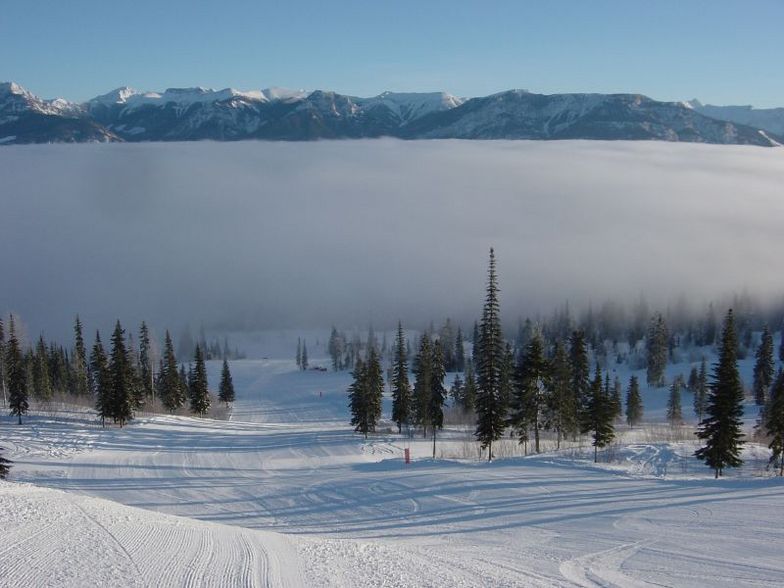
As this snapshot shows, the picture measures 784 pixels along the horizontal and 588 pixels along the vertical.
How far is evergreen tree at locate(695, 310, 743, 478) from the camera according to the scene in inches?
1336

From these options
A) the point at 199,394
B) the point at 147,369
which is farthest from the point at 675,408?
the point at 147,369

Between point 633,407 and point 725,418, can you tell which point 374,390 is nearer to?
point 725,418

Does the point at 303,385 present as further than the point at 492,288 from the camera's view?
Yes

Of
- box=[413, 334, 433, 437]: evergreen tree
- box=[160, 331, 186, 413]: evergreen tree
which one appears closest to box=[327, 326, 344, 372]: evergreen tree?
box=[160, 331, 186, 413]: evergreen tree

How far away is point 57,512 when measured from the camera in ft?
48.3

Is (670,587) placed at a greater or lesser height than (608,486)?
greater

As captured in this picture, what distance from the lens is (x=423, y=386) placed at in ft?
194

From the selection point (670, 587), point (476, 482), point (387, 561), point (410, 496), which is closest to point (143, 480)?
point (410, 496)

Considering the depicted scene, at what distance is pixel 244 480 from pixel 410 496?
11106 mm

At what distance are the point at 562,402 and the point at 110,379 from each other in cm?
4149

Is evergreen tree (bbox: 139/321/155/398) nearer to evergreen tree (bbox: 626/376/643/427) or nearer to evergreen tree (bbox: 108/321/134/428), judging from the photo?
evergreen tree (bbox: 108/321/134/428)

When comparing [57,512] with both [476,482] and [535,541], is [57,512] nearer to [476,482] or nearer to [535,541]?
[535,541]

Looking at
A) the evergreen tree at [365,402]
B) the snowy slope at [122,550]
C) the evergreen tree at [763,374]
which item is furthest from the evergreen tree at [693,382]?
the snowy slope at [122,550]

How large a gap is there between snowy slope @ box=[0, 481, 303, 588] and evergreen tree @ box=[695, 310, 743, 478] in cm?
2910
